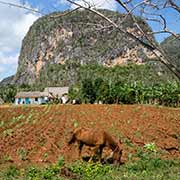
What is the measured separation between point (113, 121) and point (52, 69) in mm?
121357

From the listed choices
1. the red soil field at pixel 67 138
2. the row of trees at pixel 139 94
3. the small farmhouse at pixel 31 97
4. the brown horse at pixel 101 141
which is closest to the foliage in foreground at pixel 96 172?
the brown horse at pixel 101 141

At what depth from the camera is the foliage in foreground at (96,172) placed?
8.63m

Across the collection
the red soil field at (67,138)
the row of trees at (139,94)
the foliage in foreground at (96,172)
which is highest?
the row of trees at (139,94)

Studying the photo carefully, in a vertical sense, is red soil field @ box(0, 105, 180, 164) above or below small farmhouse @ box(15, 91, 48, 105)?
below

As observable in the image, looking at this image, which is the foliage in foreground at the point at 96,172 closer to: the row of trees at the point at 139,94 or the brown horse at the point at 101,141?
the brown horse at the point at 101,141


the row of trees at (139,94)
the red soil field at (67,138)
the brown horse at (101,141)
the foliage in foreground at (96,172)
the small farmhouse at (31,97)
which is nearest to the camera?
the foliage in foreground at (96,172)

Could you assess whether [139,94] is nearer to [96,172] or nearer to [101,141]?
[101,141]

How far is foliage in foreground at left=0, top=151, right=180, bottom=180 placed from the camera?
340 inches

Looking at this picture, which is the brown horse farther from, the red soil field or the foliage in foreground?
the red soil field

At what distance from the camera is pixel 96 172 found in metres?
9.00

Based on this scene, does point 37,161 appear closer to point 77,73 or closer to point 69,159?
point 69,159

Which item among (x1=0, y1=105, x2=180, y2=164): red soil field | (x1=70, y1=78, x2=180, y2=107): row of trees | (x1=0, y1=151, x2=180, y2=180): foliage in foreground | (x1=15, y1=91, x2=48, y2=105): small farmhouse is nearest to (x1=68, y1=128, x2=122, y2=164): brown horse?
(x1=0, y1=151, x2=180, y2=180): foliage in foreground

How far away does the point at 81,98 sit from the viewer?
64.0 m

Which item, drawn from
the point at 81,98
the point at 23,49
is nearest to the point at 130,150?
the point at 81,98
